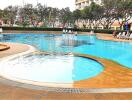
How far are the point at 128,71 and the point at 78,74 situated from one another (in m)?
1.93

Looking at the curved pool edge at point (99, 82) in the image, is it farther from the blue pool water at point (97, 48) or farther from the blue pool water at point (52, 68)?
the blue pool water at point (97, 48)

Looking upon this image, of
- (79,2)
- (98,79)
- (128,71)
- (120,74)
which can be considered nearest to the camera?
(98,79)

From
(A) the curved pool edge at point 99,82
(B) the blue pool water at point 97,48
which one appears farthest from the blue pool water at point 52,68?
(B) the blue pool water at point 97,48

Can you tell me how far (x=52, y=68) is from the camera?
1200cm

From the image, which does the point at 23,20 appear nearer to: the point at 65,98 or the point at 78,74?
the point at 78,74

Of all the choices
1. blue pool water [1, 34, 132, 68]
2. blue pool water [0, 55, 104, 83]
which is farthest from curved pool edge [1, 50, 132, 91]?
blue pool water [1, 34, 132, 68]

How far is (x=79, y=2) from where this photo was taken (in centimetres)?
9200

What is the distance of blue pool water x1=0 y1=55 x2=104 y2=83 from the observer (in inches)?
389

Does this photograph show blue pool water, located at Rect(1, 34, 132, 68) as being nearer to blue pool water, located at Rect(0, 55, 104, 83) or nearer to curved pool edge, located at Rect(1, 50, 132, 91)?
blue pool water, located at Rect(0, 55, 104, 83)

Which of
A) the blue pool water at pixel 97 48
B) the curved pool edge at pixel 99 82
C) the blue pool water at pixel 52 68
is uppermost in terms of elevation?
the curved pool edge at pixel 99 82

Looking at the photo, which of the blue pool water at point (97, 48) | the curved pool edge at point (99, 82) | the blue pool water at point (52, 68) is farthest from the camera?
the blue pool water at point (97, 48)

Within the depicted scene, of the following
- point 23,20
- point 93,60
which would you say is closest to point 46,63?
point 93,60

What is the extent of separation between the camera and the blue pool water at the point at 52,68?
9.88 meters

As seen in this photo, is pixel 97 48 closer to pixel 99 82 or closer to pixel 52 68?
pixel 52 68
